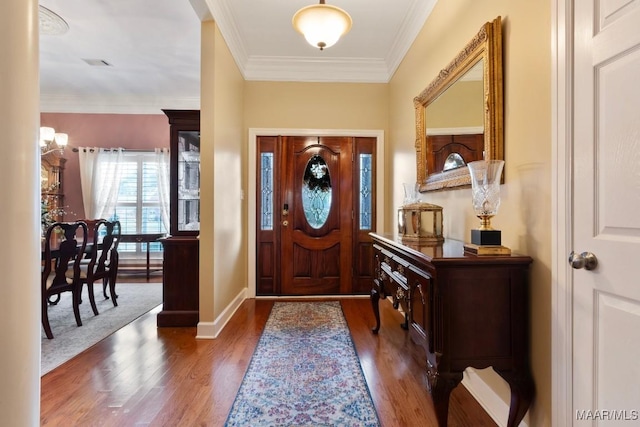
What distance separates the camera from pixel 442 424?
1.38 metres

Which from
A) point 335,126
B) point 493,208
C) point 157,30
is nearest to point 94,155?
point 157,30

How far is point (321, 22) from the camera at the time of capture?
217cm

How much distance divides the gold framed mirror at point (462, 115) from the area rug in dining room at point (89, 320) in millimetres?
2723

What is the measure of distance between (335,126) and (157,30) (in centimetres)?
217

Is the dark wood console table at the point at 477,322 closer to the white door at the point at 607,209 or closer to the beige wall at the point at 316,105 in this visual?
the white door at the point at 607,209

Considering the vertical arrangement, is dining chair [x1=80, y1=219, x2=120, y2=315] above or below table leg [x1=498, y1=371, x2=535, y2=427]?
above

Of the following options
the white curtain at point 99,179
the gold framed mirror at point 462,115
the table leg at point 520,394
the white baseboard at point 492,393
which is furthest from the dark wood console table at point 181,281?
the white curtain at point 99,179

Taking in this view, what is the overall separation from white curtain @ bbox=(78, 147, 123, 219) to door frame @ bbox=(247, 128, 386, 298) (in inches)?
118

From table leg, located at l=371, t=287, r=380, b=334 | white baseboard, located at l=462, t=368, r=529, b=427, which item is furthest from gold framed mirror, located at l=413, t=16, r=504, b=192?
white baseboard, located at l=462, t=368, r=529, b=427

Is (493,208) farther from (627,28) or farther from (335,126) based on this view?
(335,126)

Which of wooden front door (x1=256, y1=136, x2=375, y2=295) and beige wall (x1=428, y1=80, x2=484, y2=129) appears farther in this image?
wooden front door (x1=256, y1=136, x2=375, y2=295)

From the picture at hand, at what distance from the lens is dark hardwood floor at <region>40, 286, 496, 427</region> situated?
5.41ft

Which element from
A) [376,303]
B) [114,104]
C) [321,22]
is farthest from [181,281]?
[114,104]

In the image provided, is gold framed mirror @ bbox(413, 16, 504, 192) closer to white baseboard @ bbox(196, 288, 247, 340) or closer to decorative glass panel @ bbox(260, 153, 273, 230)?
decorative glass panel @ bbox(260, 153, 273, 230)
